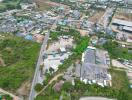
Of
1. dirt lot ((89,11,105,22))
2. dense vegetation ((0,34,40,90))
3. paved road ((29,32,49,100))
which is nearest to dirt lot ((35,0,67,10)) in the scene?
dirt lot ((89,11,105,22))

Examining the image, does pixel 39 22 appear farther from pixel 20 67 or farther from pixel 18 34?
pixel 20 67

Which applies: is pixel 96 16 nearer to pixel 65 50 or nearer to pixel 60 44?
pixel 60 44

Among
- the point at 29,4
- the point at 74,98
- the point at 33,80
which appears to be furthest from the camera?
the point at 29,4

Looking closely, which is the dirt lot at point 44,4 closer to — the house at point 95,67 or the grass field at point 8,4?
the grass field at point 8,4

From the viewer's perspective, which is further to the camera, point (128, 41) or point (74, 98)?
point (128, 41)

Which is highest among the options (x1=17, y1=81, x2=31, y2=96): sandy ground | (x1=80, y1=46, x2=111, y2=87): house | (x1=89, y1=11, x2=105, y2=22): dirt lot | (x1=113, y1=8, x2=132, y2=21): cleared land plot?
(x1=17, y1=81, x2=31, y2=96): sandy ground

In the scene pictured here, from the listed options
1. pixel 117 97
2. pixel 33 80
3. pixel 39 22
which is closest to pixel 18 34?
pixel 39 22

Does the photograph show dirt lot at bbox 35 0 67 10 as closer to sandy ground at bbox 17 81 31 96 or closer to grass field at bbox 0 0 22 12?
grass field at bbox 0 0 22 12
